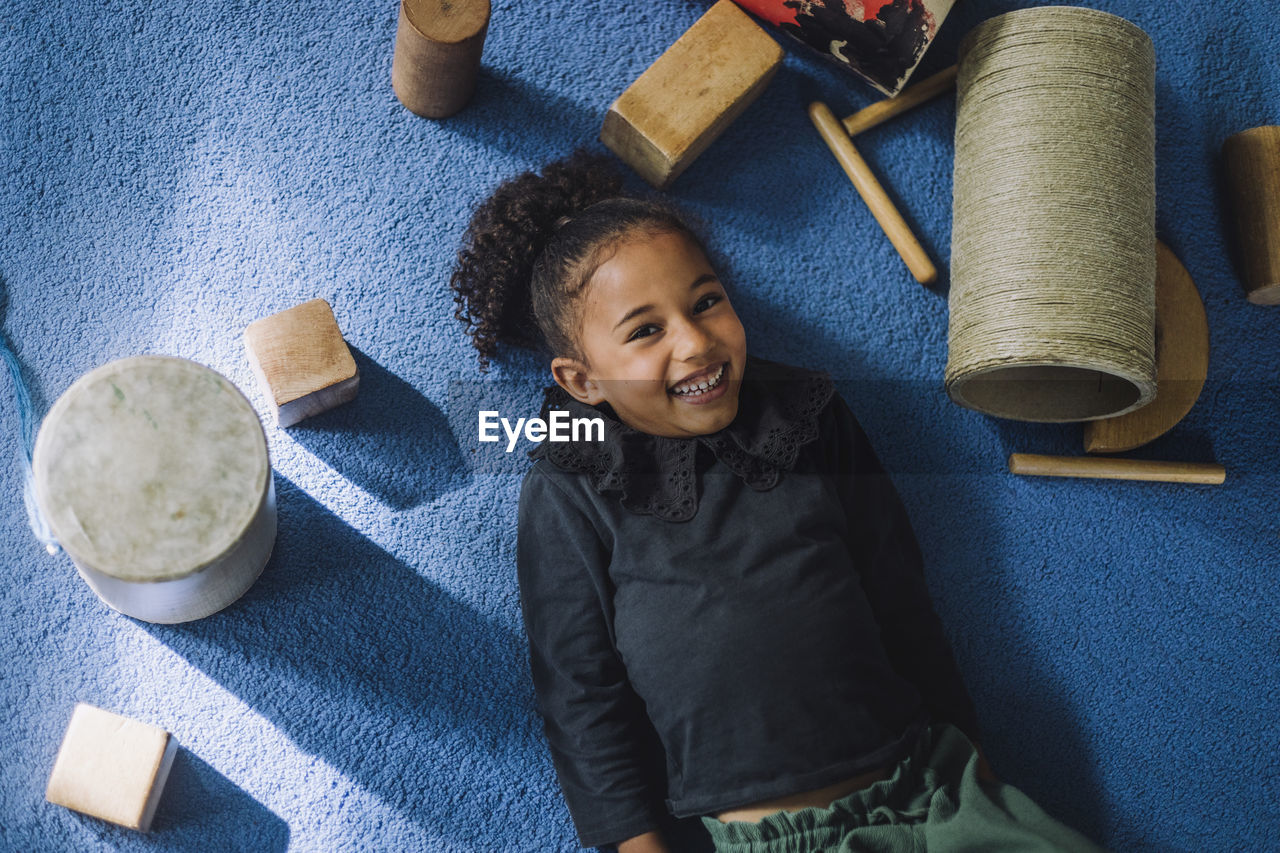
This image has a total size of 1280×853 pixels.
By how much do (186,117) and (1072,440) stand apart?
1088 mm

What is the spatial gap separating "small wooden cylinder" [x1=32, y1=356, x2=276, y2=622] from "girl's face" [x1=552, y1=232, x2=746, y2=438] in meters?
0.31

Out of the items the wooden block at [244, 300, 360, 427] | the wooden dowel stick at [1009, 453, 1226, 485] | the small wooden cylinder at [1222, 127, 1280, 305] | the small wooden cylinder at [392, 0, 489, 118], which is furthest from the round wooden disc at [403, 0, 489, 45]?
the small wooden cylinder at [1222, 127, 1280, 305]

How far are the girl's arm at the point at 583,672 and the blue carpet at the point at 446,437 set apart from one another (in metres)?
0.11

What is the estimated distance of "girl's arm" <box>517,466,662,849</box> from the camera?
93cm

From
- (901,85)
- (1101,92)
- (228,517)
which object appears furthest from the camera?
(901,85)

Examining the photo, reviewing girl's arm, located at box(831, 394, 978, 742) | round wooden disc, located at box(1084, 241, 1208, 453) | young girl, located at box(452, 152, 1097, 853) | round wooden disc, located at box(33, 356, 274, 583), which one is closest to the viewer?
round wooden disc, located at box(33, 356, 274, 583)

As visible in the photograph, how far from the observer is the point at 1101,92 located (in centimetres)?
100

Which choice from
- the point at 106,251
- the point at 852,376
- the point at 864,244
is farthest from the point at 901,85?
the point at 106,251

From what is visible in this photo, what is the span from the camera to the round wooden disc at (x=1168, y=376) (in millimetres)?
1090

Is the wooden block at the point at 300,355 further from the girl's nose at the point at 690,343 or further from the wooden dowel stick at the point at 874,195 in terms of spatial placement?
the wooden dowel stick at the point at 874,195

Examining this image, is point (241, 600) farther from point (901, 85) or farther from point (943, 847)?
point (901, 85)

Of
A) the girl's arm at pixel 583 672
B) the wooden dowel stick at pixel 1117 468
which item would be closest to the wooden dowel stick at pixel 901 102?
the wooden dowel stick at pixel 1117 468
